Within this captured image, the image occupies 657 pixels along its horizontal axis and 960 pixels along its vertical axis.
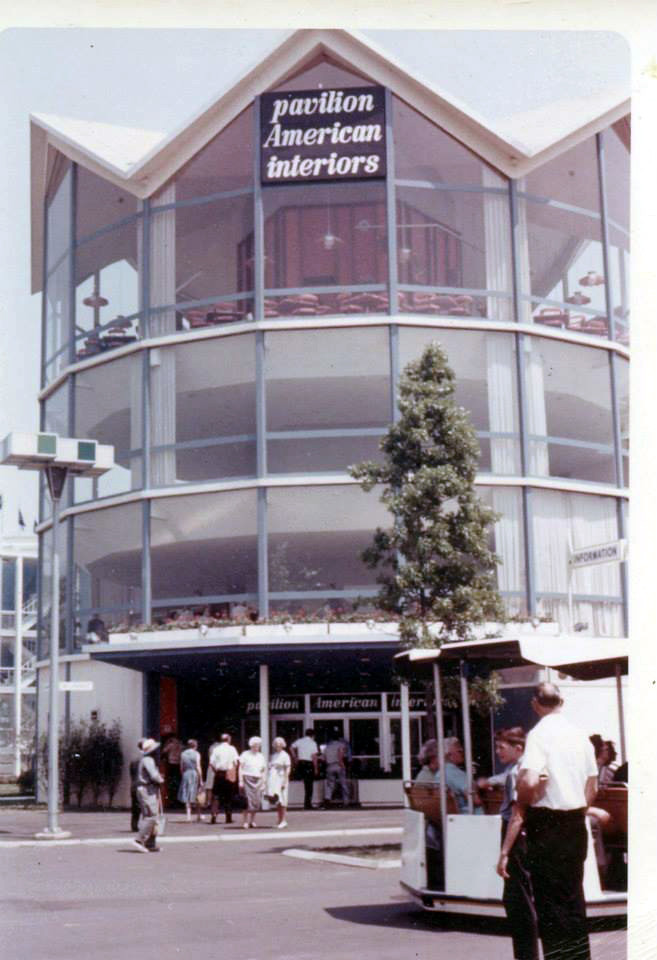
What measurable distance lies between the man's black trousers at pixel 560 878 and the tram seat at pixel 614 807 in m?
1.76

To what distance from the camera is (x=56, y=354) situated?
87.7 ft

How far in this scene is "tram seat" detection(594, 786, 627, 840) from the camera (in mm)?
9047

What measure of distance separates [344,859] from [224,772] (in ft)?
19.5

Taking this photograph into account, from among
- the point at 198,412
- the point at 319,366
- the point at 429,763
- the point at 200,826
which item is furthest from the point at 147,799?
the point at 198,412

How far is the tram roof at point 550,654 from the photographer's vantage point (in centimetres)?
899

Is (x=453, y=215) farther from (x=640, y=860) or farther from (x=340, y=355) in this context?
(x=640, y=860)

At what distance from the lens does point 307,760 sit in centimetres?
2289

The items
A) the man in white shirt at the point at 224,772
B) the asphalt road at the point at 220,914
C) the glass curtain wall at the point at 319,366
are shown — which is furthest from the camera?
the glass curtain wall at the point at 319,366

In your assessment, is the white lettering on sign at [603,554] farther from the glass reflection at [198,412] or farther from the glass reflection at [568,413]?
the glass reflection at [198,412]

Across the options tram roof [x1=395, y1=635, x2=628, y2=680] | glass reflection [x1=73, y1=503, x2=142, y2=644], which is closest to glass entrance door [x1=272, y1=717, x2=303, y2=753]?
glass reflection [x1=73, y1=503, x2=142, y2=644]

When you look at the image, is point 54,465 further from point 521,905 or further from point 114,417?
point 521,905

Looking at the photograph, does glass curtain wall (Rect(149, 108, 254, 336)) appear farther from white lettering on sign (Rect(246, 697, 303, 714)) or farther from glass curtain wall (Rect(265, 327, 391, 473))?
white lettering on sign (Rect(246, 697, 303, 714))

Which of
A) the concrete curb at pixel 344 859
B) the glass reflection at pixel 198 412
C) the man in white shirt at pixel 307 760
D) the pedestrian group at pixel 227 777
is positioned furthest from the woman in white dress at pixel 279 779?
the glass reflection at pixel 198 412

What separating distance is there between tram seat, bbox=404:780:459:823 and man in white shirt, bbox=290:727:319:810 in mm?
12554
